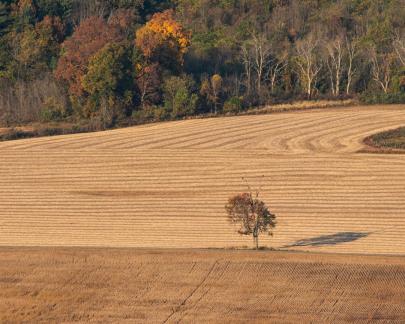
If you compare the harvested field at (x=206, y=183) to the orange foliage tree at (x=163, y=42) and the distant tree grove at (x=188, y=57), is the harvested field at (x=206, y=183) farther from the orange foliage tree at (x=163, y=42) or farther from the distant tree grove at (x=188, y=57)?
the orange foliage tree at (x=163, y=42)

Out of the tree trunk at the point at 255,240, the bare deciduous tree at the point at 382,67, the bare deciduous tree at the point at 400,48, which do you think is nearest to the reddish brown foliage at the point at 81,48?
the bare deciduous tree at the point at 382,67

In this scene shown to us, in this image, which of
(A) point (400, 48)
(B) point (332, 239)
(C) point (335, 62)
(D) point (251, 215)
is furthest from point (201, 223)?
(A) point (400, 48)

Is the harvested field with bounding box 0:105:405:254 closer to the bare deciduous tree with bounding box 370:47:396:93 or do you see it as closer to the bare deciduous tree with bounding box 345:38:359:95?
the bare deciduous tree with bounding box 370:47:396:93

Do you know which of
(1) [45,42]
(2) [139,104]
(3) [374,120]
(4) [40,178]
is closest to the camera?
(4) [40,178]

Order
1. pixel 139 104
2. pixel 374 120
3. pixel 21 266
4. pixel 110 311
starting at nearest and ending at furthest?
pixel 110 311, pixel 21 266, pixel 374 120, pixel 139 104

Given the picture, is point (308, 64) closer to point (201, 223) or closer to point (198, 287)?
point (201, 223)

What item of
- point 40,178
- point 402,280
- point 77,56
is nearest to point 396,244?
point 402,280

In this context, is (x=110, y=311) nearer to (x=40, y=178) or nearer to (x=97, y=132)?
(x=40, y=178)
